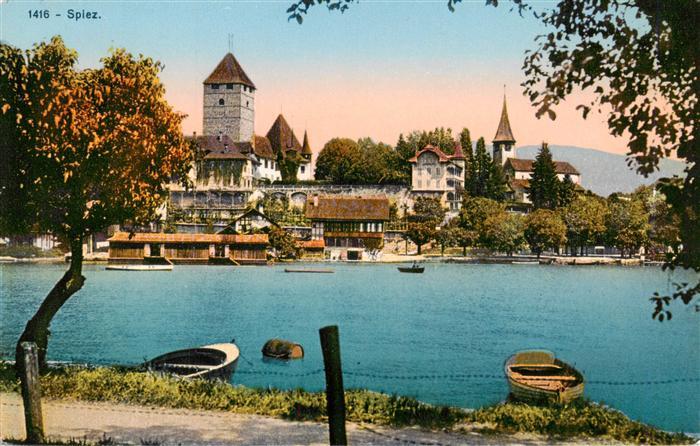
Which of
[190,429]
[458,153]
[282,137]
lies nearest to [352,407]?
[190,429]

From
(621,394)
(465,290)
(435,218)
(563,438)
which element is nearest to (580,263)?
(435,218)

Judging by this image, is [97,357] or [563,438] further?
[97,357]

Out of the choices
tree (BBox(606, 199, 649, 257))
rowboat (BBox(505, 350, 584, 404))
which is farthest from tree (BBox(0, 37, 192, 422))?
tree (BBox(606, 199, 649, 257))

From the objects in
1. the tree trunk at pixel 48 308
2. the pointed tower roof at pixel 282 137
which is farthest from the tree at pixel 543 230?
the tree trunk at pixel 48 308

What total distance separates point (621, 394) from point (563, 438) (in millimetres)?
9040

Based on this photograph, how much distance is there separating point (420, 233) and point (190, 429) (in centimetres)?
4521

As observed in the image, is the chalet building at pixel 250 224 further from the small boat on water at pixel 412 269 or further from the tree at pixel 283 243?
the small boat on water at pixel 412 269

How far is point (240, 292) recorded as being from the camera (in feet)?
126

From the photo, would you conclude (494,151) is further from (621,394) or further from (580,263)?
(621,394)

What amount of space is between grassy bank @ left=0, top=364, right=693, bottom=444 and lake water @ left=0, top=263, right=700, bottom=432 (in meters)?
2.70

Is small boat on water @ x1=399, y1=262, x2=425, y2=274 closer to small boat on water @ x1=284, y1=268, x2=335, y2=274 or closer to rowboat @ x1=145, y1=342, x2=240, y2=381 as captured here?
small boat on water @ x1=284, y1=268, x2=335, y2=274

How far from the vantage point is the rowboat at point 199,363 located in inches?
539

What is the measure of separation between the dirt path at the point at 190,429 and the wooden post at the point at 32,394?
748 mm

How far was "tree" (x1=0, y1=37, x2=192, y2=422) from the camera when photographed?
11.7 m
